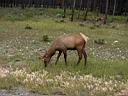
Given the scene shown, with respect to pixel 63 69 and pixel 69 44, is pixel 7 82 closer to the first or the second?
pixel 63 69

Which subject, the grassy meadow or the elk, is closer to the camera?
the grassy meadow

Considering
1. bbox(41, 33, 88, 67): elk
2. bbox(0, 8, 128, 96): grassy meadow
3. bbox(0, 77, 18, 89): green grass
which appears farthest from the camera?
bbox(41, 33, 88, 67): elk

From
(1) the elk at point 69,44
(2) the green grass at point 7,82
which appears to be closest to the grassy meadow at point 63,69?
Result: (2) the green grass at point 7,82

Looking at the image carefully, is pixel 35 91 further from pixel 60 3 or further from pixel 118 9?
pixel 60 3

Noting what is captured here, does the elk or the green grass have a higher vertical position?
the elk

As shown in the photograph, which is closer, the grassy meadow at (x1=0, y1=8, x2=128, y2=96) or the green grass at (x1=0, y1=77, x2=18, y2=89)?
the grassy meadow at (x1=0, y1=8, x2=128, y2=96)

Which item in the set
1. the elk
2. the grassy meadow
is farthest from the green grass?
the elk

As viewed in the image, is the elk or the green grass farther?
the elk

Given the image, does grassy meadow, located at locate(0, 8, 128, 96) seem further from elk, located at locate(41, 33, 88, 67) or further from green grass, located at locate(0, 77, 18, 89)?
elk, located at locate(41, 33, 88, 67)

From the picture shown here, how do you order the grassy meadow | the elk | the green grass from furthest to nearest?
the elk < the green grass < the grassy meadow

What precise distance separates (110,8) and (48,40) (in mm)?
34986

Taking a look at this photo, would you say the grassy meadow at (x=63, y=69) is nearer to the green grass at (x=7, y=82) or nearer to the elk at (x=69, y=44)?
the green grass at (x=7, y=82)

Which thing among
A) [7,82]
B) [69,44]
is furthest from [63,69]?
[7,82]

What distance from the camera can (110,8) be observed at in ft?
201
